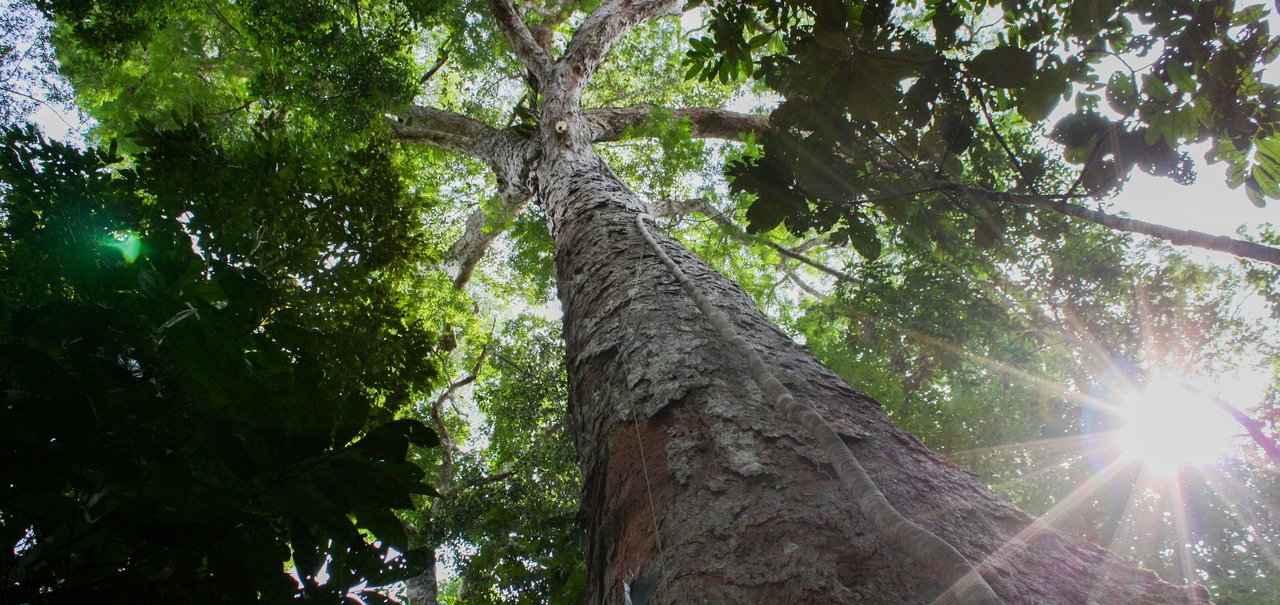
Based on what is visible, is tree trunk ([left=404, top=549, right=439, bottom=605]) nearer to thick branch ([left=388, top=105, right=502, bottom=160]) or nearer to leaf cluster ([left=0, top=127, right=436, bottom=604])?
leaf cluster ([left=0, top=127, right=436, bottom=604])

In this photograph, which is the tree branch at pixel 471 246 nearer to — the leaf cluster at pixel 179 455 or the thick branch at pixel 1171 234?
the thick branch at pixel 1171 234

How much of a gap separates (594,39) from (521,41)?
0.88 meters

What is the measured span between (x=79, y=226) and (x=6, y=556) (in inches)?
60.7

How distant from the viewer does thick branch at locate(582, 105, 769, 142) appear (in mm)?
8227

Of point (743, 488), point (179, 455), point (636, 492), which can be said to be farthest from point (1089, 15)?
point (179, 455)

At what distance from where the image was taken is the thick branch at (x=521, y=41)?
682 centimetres

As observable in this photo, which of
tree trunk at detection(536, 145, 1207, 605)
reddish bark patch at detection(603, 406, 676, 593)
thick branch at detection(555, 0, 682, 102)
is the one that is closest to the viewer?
tree trunk at detection(536, 145, 1207, 605)

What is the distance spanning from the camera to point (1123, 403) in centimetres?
632

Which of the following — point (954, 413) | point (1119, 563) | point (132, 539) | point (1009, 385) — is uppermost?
point (1009, 385)

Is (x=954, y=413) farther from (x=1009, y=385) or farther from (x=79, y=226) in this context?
(x=79, y=226)

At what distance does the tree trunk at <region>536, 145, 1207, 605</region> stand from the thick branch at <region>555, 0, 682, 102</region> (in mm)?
4707

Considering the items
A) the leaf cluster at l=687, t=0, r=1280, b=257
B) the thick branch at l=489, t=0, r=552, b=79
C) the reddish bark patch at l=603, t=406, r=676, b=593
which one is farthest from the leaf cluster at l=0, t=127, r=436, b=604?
the thick branch at l=489, t=0, r=552, b=79

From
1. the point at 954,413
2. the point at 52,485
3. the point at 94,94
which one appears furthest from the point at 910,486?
the point at 94,94

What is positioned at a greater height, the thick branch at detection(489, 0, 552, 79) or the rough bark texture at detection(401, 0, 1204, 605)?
the thick branch at detection(489, 0, 552, 79)
